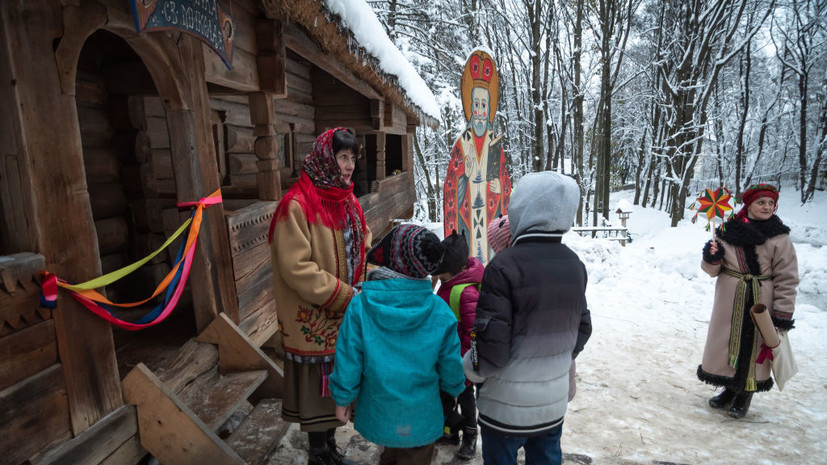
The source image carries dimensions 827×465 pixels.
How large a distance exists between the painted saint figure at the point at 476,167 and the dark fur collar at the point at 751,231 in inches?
101

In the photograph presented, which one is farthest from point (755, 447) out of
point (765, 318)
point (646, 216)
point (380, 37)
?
point (646, 216)

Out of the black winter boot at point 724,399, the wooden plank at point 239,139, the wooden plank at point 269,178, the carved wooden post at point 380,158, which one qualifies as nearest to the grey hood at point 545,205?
the wooden plank at point 269,178

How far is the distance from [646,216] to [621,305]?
1709 cm

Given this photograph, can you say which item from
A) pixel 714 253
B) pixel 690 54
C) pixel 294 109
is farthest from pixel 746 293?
pixel 690 54

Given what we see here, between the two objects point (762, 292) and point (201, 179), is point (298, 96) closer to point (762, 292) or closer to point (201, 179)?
point (201, 179)

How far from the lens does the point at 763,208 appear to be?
10.9ft

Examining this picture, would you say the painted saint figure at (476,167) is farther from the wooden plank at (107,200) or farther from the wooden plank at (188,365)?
the wooden plank at (107,200)

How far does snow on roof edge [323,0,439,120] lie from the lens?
3658 mm

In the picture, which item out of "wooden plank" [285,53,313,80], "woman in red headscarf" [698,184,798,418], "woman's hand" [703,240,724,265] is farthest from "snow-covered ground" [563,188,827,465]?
"wooden plank" [285,53,313,80]

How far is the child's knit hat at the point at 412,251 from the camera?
6.02 feet

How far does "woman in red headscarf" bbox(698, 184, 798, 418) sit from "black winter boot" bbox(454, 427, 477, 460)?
2.16 m

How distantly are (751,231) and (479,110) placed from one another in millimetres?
3096

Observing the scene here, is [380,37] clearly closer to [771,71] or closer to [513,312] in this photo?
[513,312]

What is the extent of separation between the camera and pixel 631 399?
13.0 feet
